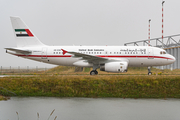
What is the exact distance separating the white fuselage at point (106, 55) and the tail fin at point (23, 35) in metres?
1.31

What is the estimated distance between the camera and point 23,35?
29766 mm

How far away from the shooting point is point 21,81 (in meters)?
20.4

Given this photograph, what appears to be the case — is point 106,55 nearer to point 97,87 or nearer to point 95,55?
point 95,55

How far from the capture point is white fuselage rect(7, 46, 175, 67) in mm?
27922

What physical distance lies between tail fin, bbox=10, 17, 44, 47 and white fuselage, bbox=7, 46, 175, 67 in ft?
4.30

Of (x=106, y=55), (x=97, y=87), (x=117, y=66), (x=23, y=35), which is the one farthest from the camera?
(x=23, y=35)

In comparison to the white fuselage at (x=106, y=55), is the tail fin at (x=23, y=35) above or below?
above

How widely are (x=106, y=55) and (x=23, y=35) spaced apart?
11638mm

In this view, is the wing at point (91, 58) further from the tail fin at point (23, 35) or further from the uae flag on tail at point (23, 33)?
the uae flag on tail at point (23, 33)

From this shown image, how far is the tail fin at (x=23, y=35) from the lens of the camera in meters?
29.4

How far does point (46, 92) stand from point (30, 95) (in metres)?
1.38

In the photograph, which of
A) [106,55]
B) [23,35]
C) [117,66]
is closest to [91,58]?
[106,55]

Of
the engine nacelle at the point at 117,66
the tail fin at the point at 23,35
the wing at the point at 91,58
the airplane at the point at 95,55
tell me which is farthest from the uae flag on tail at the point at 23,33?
the engine nacelle at the point at 117,66
